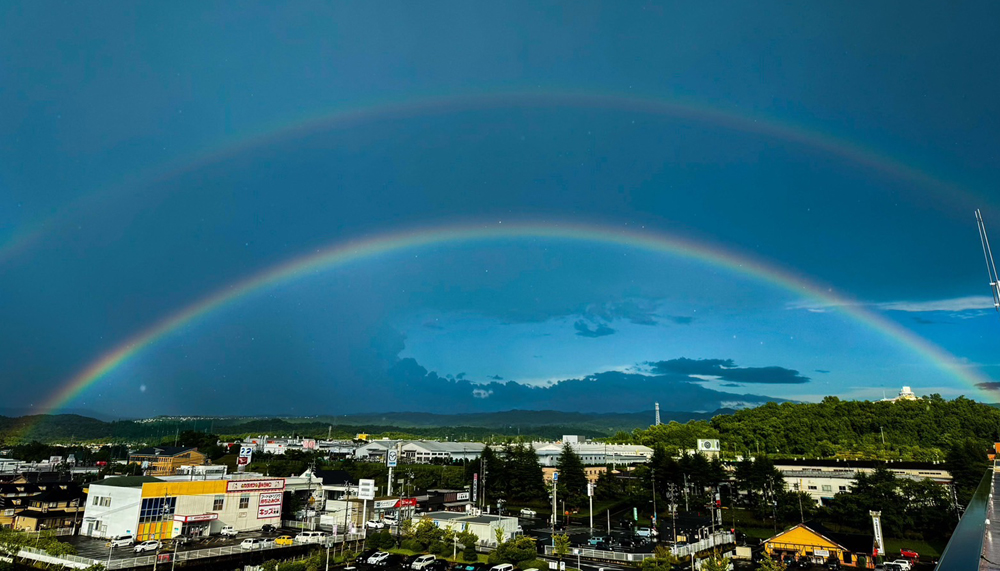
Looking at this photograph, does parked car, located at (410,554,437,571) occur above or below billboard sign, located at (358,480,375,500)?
below

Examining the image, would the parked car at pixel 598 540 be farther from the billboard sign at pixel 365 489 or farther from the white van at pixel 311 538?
the white van at pixel 311 538

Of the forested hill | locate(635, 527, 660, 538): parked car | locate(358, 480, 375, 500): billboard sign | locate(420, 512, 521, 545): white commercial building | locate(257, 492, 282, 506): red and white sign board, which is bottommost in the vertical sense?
locate(635, 527, 660, 538): parked car

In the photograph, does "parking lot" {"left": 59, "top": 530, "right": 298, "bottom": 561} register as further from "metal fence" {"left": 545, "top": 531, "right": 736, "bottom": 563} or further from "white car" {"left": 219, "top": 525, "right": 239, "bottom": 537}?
"metal fence" {"left": 545, "top": 531, "right": 736, "bottom": 563}

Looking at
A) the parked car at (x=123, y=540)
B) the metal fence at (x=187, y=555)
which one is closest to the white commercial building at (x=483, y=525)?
the metal fence at (x=187, y=555)

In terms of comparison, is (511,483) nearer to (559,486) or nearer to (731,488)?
(559,486)

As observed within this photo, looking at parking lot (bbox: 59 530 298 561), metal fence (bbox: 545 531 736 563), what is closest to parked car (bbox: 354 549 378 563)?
parking lot (bbox: 59 530 298 561)

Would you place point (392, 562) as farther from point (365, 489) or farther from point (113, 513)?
point (113, 513)

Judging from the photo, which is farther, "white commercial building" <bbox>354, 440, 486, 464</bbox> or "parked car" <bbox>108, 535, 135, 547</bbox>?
"white commercial building" <bbox>354, 440, 486, 464</bbox>

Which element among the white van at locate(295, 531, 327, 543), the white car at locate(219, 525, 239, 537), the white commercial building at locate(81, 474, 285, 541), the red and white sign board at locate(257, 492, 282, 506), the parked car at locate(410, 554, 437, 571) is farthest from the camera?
the red and white sign board at locate(257, 492, 282, 506)
